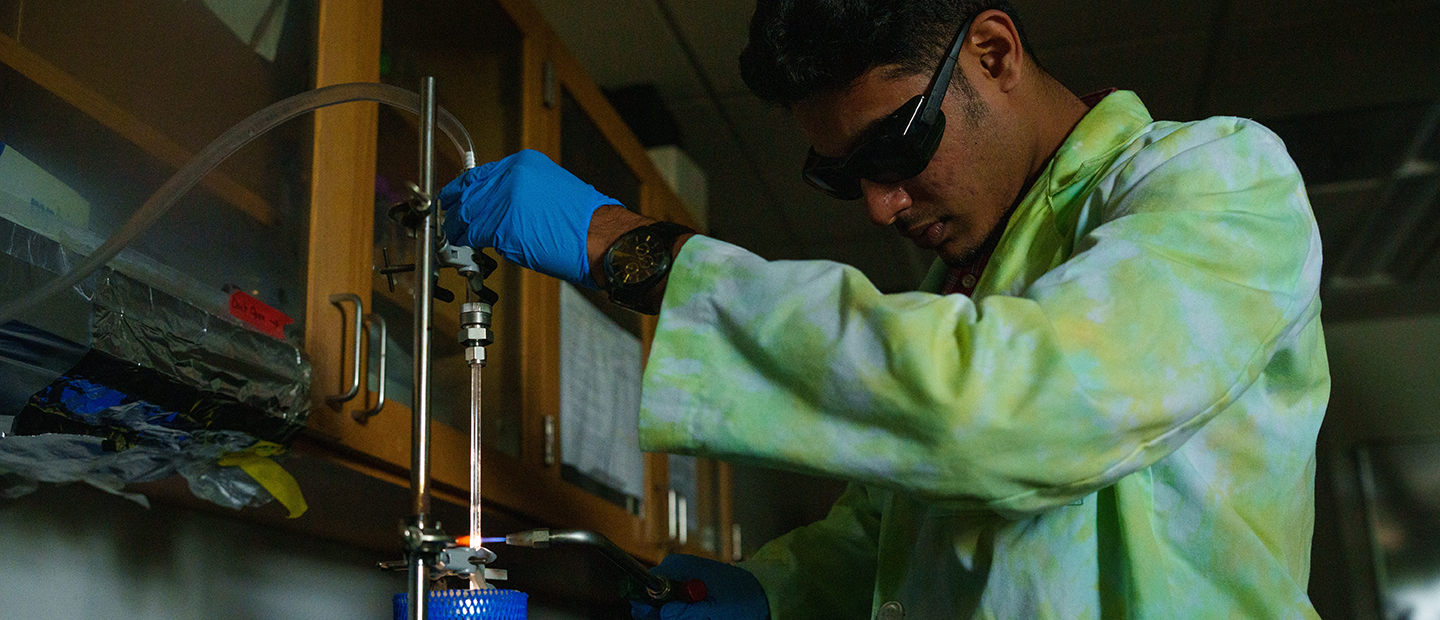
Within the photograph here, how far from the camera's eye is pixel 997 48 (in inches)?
42.9

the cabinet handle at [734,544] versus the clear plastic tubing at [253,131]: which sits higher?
the clear plastic tubing at [253,131]

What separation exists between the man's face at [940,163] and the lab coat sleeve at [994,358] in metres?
0.31

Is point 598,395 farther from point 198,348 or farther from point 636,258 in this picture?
point 636,258

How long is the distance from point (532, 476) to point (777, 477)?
10.6 ft

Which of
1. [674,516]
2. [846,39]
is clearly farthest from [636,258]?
[674,516]

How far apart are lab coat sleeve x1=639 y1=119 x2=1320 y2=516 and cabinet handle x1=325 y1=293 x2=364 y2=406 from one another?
518 mm

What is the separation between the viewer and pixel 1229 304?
733 millimetres

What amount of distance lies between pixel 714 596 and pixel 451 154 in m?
0.78

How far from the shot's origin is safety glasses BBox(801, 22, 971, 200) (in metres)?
1.05

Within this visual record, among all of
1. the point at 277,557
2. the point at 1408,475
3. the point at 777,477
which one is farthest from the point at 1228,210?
the point at 1408,475

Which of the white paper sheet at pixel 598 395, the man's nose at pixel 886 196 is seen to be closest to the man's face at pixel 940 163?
the man's nose at pixel 886 196

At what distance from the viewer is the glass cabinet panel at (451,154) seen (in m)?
1.37

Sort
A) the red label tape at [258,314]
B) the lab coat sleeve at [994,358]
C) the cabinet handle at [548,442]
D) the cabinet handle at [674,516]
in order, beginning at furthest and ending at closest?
the cabinet handle at [674,516]
the cabinet handle at [548,442]
the red label tape at [258,314]
the lab coat sleeve at [994,358]

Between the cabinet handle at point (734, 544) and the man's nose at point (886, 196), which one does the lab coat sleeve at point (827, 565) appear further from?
the cabinet handle at point (734, 544)
